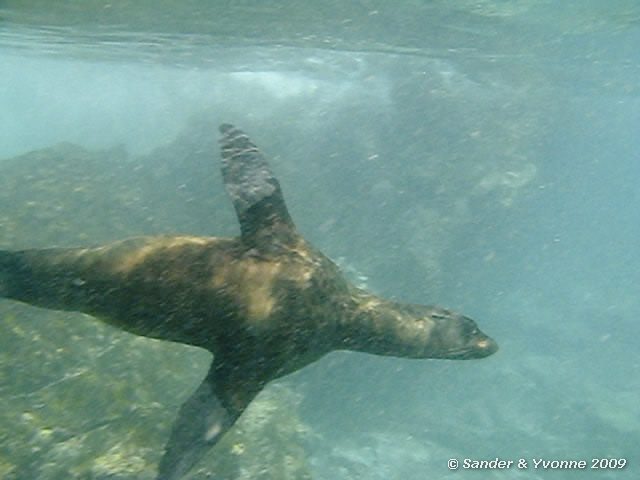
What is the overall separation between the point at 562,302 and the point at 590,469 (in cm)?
1848

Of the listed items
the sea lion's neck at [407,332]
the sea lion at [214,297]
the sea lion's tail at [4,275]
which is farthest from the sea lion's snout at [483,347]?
the sea lion's tail at [4,275]

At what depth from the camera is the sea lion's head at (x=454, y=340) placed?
5.28 m

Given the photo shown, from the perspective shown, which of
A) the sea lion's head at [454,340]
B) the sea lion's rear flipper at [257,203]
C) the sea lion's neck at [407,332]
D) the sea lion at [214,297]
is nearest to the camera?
the sea lion at [214,297]

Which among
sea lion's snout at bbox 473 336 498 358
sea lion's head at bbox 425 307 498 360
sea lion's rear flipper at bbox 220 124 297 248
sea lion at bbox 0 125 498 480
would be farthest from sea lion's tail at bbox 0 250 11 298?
sea lion's snout at bbox 473 336 498 358

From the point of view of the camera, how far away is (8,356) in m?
8.63

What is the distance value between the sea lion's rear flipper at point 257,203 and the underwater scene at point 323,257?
0.02 m

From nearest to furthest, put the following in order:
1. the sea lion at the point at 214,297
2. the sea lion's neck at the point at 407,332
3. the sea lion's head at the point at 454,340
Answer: the sea lion at the point at 214,297 → the sea lion's neck at the point at 407,332 → the sea lion's head at the point at 454,340

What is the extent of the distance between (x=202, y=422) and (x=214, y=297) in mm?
972

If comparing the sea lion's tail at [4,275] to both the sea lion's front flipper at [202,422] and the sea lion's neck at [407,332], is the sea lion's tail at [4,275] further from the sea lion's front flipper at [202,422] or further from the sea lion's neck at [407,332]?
the sea lion's neck at [407,332]

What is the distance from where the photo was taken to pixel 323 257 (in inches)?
195

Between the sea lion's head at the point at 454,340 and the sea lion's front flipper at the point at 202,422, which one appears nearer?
the sea lion's front flipper at the point at 202,422

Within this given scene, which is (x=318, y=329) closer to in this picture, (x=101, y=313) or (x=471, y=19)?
(x=101, y=313)

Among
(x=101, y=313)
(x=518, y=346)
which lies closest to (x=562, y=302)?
(x=518, y=346)

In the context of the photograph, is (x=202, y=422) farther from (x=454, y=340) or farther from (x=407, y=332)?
(x=454, y=340)
